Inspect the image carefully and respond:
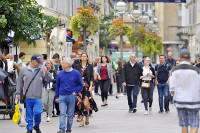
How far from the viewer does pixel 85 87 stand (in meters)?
17.5

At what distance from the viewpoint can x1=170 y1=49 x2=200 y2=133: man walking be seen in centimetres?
1202

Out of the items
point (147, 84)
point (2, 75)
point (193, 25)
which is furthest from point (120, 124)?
point (193, 25)

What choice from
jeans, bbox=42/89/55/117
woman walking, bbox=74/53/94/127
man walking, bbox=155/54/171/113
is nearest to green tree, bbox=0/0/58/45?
jeans, bbox=42/89/55/117

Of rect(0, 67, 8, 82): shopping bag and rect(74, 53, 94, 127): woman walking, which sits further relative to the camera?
rect(74, 53, 94, 127): woman walking

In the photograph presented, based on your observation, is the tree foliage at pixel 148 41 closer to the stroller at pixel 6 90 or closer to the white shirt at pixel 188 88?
the stroller at pixel 6 90

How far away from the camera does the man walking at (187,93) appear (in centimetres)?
1202

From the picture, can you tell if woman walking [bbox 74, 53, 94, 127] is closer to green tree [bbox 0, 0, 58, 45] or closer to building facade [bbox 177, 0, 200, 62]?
green tree [bbox 0, 0, 58, 45]

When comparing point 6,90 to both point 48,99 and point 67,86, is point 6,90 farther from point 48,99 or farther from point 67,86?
point 48,99

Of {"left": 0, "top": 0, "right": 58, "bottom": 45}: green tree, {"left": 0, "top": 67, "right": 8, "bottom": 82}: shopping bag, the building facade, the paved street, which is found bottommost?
the paved street

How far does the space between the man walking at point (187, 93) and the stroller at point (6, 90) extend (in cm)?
457

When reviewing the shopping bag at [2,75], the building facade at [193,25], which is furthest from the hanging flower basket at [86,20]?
the building facade at [193,25]

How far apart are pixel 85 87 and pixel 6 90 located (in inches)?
84.6

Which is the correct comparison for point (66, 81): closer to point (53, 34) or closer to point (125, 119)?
point (125, 119)

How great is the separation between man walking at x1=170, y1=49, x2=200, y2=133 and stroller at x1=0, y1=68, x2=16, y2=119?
15.0 feet
